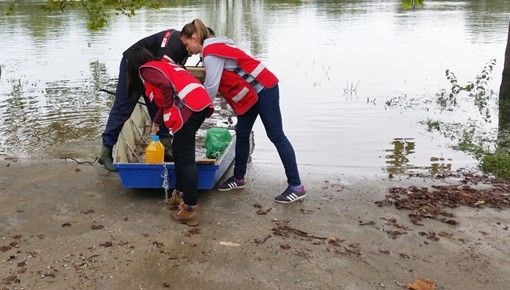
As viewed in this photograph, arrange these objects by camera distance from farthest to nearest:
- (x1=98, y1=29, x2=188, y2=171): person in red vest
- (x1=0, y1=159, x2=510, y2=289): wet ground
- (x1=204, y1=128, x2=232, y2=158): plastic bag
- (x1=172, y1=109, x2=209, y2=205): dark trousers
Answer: (x1=204, y1=128, x2=232, y2=158): plastic bag → (x1=98, y1=29, x2=188, y2=171): person in red vest → (x1=172, y1=109, x2=209, y2=205): dark trousers → (x1=0, y1=159, x2=510, y2=289): wet ground

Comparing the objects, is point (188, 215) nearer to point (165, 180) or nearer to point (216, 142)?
point (165, 180)

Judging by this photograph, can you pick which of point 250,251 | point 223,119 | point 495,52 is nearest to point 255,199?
point 250,251

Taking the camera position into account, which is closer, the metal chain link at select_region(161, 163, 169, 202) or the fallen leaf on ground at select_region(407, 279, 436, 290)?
the fallen leaf on ground at select_region(407, 279, 436, 290)

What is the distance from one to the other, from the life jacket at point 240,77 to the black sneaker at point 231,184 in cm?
93

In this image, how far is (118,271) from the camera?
14.0 ft

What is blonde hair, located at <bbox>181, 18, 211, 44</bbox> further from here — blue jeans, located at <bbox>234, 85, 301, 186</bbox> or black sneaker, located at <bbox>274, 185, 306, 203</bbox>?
black sneaker, located at <bbox>274, 185, 306, 203</bbox>

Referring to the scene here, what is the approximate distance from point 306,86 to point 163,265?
32.3 ft

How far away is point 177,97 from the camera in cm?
488

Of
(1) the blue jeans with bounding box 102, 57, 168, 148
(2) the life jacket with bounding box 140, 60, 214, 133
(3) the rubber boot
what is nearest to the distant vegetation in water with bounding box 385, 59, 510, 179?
(2) the life jacket with bounding box 140, 60, 214, 133

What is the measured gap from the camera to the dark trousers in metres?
4.91

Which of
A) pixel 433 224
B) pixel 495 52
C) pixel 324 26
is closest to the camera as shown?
pixel 433 224

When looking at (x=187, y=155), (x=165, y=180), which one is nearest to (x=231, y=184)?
(x=165, y=180)

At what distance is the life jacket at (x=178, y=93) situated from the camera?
188 inches

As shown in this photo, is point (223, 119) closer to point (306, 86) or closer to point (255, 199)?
point (255, 199)
